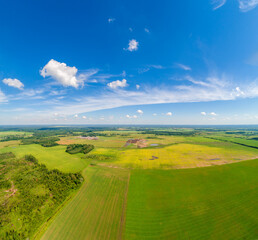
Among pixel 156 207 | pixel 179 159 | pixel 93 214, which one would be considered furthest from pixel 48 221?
pixel 179 159

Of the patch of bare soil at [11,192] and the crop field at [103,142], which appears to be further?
the crop field at [103,142]

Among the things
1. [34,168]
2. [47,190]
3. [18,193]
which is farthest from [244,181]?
[34,168]

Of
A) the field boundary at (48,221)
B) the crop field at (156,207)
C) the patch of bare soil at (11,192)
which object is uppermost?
the crop field at (156,207)

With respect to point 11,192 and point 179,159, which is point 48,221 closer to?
point 11,192

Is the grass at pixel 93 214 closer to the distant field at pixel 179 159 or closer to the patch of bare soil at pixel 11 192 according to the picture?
the patch of bare soil at pixel 11 192

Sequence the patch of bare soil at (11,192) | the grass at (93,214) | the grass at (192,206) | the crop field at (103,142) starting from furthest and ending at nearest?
1. the crop field at (103,142)
2. the patch of bare soil at (11,192)
3. the grass at (93,214)
4. the grass at (192,206)

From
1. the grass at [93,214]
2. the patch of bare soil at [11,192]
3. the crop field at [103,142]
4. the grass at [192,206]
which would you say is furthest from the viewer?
the crop field at [103,142]

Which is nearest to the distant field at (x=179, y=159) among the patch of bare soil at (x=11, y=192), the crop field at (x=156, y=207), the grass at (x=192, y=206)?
the crop field at (x=156, y=207)

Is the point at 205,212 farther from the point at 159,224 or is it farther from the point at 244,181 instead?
the point at 244,181
